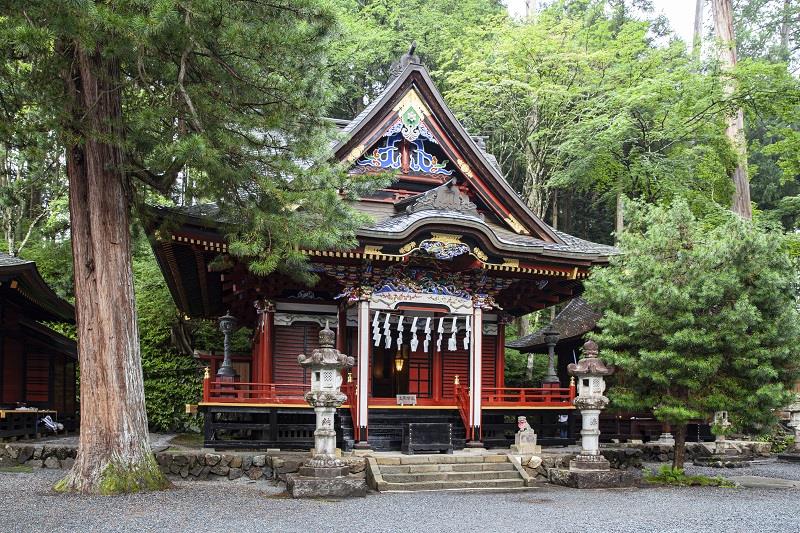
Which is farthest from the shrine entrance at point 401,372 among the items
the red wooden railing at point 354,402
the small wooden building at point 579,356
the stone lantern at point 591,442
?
the stone lantern at point 591,442

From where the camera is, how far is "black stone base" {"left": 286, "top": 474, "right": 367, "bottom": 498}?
10.6 meters

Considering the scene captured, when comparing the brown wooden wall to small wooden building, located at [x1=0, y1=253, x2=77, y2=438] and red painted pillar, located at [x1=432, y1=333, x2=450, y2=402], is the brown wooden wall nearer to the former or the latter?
red painted pillar, located at [x1=432, y1=333, x2=450, y2=402]

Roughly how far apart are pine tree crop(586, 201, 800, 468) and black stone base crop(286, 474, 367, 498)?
4.82m

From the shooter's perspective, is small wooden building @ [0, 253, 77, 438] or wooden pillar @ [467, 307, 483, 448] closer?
wooden pillar @ [467, 307, 483, 448]

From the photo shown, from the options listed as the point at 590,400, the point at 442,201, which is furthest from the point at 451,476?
the point at 442,201

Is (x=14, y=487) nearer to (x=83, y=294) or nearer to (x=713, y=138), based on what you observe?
(x=83, y=294)

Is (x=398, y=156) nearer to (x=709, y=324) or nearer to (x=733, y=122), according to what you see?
(x=709, y=324)

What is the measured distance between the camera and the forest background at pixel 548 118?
2184 centimetres

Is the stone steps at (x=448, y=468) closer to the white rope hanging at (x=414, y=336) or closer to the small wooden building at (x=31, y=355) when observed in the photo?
the white rope hanging at (x=414, y=336)

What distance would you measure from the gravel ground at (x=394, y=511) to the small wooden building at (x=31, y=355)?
17.6 feet

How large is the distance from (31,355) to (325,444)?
1151 centimetres

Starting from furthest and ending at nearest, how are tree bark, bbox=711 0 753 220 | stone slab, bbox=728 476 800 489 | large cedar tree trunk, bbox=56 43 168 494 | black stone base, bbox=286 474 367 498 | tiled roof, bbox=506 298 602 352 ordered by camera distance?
tree bark, bbox=711 0 753 220, tiled roof, bbox=506 298 602 352, stone slab, bbox=728 476 800 489, black stone base, bbox=286 474 367 498, large cedar tree trunk, bbox=56 43 168 494

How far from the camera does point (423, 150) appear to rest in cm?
1603

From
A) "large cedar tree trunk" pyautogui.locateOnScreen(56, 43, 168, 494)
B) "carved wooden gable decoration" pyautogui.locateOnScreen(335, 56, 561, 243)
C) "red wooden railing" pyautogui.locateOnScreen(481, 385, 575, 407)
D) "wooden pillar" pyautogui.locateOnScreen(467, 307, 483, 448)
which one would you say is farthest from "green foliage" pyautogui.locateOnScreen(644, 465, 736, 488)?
"large cedar tree trunk" pyautogui.locateOnScreen(56, 43, 168, 494)
